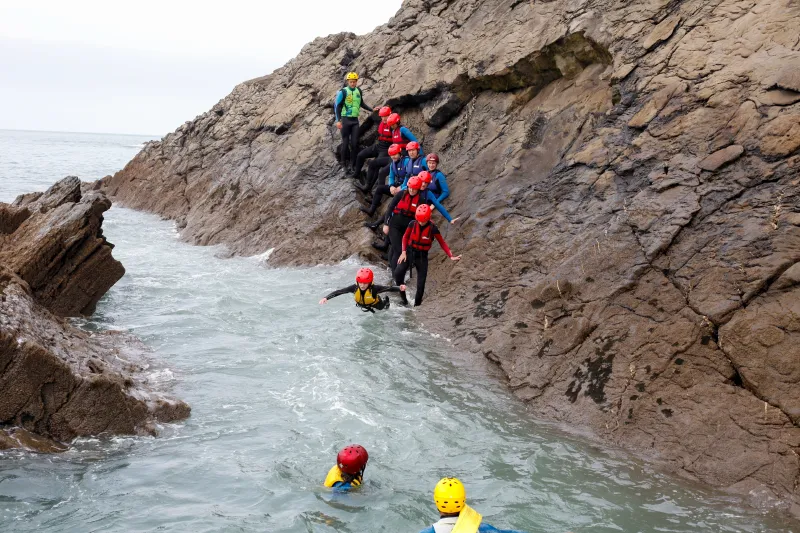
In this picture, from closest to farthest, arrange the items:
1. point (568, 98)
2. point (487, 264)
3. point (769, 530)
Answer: point (769, 530) → point (487, 264) → point (568, 98)

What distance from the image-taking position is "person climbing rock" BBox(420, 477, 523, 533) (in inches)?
225

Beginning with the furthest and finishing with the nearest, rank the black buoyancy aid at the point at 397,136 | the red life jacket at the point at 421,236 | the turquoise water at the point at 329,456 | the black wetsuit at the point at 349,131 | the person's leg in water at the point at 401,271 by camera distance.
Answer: the black wetsuit at the point at 349,131, the black buoyancy aid at the point at 397,136, the person's leg in water at the point at 401,271, the red life jacket at the point at 421,236, the turquoise water at the point at 329,456

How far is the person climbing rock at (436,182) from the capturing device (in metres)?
13.9

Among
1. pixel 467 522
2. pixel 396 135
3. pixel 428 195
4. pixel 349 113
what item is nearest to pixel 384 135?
pixel 396 135

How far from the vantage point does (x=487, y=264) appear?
39.3 feet

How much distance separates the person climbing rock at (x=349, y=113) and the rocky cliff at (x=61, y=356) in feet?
20.1

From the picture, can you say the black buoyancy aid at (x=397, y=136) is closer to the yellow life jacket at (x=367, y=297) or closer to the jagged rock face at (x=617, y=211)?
the jagged rock face at (x=617, y=211)

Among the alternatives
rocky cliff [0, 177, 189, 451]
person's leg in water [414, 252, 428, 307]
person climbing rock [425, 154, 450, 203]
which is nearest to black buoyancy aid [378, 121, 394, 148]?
person climbing rock [425, 154, 450, 203]

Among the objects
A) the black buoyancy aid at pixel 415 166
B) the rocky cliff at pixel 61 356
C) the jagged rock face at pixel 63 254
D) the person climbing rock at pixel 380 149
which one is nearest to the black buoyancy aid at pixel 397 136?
→ the person climbing rock at pixel 380 149

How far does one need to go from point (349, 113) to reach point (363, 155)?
106cm

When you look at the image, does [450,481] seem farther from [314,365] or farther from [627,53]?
[627,53]

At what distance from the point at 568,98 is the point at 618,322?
569 cm

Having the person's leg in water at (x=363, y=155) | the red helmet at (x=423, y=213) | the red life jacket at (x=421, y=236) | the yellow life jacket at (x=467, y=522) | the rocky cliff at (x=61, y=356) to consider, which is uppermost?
the person's leg in water at (x=363, y=155)

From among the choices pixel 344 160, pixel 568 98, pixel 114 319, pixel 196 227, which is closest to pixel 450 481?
pixel 114 319
